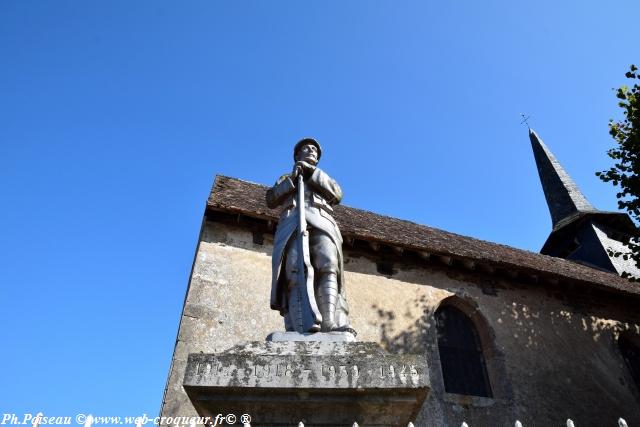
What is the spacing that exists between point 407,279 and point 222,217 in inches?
166

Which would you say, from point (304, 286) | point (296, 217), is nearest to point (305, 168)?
point (296, 217)

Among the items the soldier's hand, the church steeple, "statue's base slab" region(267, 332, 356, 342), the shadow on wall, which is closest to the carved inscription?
"statue's base slab" region(267, 332, 356, 342)

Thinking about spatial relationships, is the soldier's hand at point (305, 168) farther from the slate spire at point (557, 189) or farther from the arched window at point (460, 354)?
the slate spire at point (557, 189)

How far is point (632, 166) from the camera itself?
9.84 metres

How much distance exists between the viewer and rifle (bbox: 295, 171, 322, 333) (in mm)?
3119

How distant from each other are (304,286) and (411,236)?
8563 millimetres

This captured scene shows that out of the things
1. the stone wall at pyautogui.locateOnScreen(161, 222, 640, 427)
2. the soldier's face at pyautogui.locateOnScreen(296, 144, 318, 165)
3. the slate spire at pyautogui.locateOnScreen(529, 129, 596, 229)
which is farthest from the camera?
the slate spire at pyautogui.locateOnScreen(529, 129, 596, 229)

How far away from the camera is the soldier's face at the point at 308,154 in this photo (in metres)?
4.30

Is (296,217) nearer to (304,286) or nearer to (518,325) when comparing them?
(304,286)

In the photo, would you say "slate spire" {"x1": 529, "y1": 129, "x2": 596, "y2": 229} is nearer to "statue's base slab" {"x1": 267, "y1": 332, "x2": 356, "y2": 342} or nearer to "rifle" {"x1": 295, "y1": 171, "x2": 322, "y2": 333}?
"rifle" {"x1": 295, "y1": 171, "x2": 322, "y2": 333}

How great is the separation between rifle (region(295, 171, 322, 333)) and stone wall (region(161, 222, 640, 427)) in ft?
15.0

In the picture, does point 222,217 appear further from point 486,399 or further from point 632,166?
point 632,166

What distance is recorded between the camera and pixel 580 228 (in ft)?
64.2

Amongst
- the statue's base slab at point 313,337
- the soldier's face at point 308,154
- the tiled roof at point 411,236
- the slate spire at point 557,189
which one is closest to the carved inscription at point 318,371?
the statue's base slab at point 313,337
